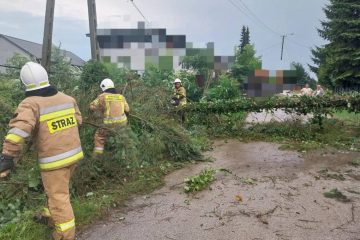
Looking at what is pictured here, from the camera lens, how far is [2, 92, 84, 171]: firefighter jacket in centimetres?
332

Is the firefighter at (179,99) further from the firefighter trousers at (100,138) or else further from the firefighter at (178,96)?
the firefighter trousers at (100,138)

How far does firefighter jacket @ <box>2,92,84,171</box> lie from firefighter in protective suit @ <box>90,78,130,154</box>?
1820 millimetres

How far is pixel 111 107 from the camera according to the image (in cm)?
638

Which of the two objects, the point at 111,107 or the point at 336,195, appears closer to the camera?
the point at 336,195

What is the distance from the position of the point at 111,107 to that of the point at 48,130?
2.86 meters

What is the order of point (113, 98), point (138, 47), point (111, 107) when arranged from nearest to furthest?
1. point (111, 107)
2. point (113, 98)
3. point (138, 47)

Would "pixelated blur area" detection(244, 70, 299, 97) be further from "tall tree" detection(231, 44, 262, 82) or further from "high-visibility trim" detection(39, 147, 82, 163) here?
"high-visibility trim" detection(39, 147, 82, 163)

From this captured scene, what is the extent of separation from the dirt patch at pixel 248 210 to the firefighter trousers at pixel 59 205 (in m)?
0.33

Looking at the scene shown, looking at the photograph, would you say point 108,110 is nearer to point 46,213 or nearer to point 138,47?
point 46,213

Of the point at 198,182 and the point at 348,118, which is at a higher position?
the point at 348,118

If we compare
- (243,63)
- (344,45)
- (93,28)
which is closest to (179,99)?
(93,28)

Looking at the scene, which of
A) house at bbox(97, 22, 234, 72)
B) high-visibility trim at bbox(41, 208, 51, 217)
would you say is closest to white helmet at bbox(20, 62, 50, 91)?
high-visibility trim at bbox(41, 208, 51, 217)

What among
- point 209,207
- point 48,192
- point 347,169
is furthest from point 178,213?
point 347,169

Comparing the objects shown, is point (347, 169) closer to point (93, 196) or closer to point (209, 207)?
point (209, 207)
